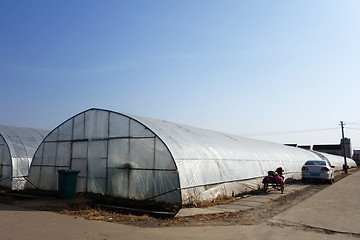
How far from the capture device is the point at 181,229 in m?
7.16

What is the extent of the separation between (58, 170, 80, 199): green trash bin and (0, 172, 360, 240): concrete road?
9.30 ft

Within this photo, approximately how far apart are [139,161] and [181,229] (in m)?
4.51

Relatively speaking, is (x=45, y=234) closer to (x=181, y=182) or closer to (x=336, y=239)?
(x=181, y=182)

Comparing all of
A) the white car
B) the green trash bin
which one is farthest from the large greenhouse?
the white car

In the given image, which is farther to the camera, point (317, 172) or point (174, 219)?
point (317, 172)

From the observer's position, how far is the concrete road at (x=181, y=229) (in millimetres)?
6516

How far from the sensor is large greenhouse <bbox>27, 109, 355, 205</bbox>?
1046cm

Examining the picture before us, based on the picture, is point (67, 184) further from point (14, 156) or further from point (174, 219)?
point (14, 156)

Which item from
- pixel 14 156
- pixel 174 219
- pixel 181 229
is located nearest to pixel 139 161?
pixel 174 219

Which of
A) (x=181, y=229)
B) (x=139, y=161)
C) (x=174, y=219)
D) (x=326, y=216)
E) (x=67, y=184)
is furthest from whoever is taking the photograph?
(x=67, y=184)

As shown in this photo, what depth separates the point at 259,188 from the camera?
16.2 m

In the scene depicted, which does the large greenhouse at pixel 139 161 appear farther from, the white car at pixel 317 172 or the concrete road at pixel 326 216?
the white car at pixel 317 172

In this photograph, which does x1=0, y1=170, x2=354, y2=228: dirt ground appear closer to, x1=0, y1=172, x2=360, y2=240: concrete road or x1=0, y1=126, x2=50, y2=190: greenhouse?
x1=0, y1=172, x2=360, y2=240: concrete road

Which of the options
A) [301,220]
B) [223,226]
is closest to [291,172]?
[301,220]
